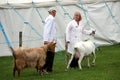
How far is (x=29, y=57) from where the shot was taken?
1544 centimetres

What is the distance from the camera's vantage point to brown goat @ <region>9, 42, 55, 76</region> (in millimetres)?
15320

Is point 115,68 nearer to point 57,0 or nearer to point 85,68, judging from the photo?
point 85,68

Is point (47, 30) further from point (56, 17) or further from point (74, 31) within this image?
point (56, 17)

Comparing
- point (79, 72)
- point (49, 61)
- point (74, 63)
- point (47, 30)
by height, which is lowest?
point (79, 72)

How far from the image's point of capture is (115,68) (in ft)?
55.3

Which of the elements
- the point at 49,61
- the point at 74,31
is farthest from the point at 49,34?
the point at 74,31

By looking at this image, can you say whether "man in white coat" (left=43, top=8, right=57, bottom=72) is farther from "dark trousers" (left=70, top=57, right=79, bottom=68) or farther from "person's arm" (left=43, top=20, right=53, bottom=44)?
"dark trousers" (left=70, top=57, right=79, bottom=68)

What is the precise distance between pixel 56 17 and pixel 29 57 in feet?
34.1

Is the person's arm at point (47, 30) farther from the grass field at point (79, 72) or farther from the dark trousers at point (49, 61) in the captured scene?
the grass field at point (79, 72)

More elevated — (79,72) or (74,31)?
(74,31)

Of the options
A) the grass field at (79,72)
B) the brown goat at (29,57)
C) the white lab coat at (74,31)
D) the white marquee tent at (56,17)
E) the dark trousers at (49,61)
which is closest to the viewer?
the grass field at (79,72)

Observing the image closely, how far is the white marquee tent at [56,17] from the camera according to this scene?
24.5 metres

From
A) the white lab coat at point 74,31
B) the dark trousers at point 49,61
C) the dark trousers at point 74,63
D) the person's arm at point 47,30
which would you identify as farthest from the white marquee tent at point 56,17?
the person's arm at point 47,30

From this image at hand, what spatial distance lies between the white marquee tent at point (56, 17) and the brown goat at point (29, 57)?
8.42 meters
